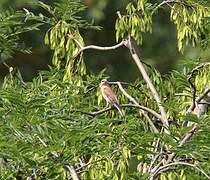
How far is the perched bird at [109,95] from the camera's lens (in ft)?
6.75

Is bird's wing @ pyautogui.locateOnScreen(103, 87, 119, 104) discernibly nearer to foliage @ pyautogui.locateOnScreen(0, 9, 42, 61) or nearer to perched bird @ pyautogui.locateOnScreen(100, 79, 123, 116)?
perched bird @ pyautogui.locateOnScreen(100, 79, 123, 116)

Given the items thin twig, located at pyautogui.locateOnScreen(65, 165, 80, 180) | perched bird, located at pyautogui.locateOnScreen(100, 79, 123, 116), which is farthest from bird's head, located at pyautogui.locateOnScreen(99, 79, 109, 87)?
thin twig, located at pyautogui.locateOnScreen(65, 165, 80, 180)

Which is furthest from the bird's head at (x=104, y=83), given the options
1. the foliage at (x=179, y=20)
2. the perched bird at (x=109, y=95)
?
the foliage at (x=179, y=20)

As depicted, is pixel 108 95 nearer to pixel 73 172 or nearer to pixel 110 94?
pixel 110 94

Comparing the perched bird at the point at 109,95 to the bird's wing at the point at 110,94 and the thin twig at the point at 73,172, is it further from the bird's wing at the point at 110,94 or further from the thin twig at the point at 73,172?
the thin twig at the point at 73,172

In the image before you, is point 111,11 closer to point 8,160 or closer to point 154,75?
point 154,75

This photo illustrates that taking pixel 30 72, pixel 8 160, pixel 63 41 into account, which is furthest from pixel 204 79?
pixel 30 72

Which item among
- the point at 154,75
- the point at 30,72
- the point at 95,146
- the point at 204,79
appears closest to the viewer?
the point at 95,146

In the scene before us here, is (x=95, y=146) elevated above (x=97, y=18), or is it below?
above

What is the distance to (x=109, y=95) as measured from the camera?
6.91 ft

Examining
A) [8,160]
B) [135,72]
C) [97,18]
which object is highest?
[8,160]

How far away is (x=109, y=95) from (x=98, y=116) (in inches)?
4.1

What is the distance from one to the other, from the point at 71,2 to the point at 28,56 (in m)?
3.83

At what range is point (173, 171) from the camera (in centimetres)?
193
